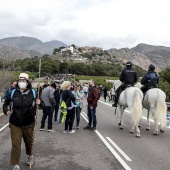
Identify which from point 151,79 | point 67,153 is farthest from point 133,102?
point 67,153

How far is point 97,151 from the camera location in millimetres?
7652

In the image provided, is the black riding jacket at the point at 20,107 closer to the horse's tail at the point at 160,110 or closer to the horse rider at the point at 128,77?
the horse's tail at the point at 160,110

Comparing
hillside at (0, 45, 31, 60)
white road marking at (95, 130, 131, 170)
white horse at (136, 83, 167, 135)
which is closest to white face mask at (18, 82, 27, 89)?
white road marking at (95, 130, 131, 170)

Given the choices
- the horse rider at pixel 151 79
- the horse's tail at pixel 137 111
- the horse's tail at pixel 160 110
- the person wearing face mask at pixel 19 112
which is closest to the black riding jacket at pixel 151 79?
the horse rider at pixel 151 79

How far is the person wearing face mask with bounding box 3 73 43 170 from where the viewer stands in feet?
18.4

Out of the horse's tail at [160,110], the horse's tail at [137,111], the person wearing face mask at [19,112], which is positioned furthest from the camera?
the horse's tail at [160,110]

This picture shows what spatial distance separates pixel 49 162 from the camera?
21.3 ft

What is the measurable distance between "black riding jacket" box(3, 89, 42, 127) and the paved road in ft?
3.67

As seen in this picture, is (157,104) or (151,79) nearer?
(157,104)

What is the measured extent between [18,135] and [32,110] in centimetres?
58

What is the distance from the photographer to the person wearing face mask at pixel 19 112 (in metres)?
5.60

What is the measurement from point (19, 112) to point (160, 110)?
6166 mm

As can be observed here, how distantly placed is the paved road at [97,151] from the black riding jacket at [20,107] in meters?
1.12

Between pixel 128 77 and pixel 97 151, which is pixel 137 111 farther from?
pixel 97 151
